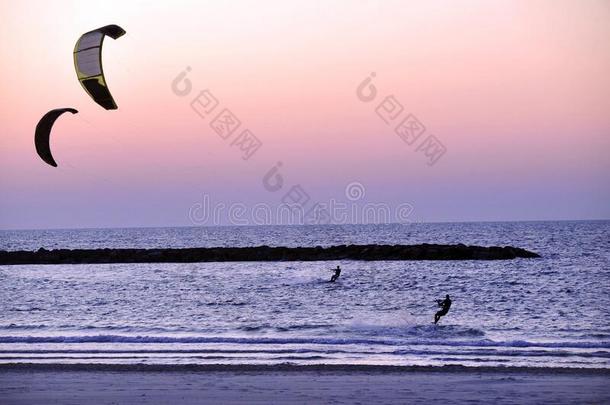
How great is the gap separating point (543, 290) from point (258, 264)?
2300 centimetres

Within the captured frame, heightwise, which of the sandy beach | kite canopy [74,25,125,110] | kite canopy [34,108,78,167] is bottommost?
the sandy beach

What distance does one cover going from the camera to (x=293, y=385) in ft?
36.9

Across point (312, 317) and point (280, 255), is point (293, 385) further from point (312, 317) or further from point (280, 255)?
point (280, 255)

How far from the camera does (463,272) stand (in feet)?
132

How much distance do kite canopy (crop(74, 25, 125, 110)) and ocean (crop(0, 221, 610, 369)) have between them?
4.98 meters

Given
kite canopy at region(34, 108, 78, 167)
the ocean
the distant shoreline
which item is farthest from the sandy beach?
the distant shoreline

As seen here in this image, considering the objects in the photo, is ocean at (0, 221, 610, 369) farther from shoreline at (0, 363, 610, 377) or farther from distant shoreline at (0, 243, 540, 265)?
distant shoreline at (0, 243, 540, 265)

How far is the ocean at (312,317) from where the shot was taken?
14.8 meters

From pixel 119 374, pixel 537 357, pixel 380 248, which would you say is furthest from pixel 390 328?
pixel 380 248

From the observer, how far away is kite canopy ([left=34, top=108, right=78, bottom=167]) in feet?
60.3

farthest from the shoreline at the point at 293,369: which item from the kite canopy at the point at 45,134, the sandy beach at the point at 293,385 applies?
the kite canopy at the point at 45,134

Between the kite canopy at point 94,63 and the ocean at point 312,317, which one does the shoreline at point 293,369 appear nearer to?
the ocean at point 312,317

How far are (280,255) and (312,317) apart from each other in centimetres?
3258

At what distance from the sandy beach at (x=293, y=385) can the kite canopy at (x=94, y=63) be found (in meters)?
6.26
